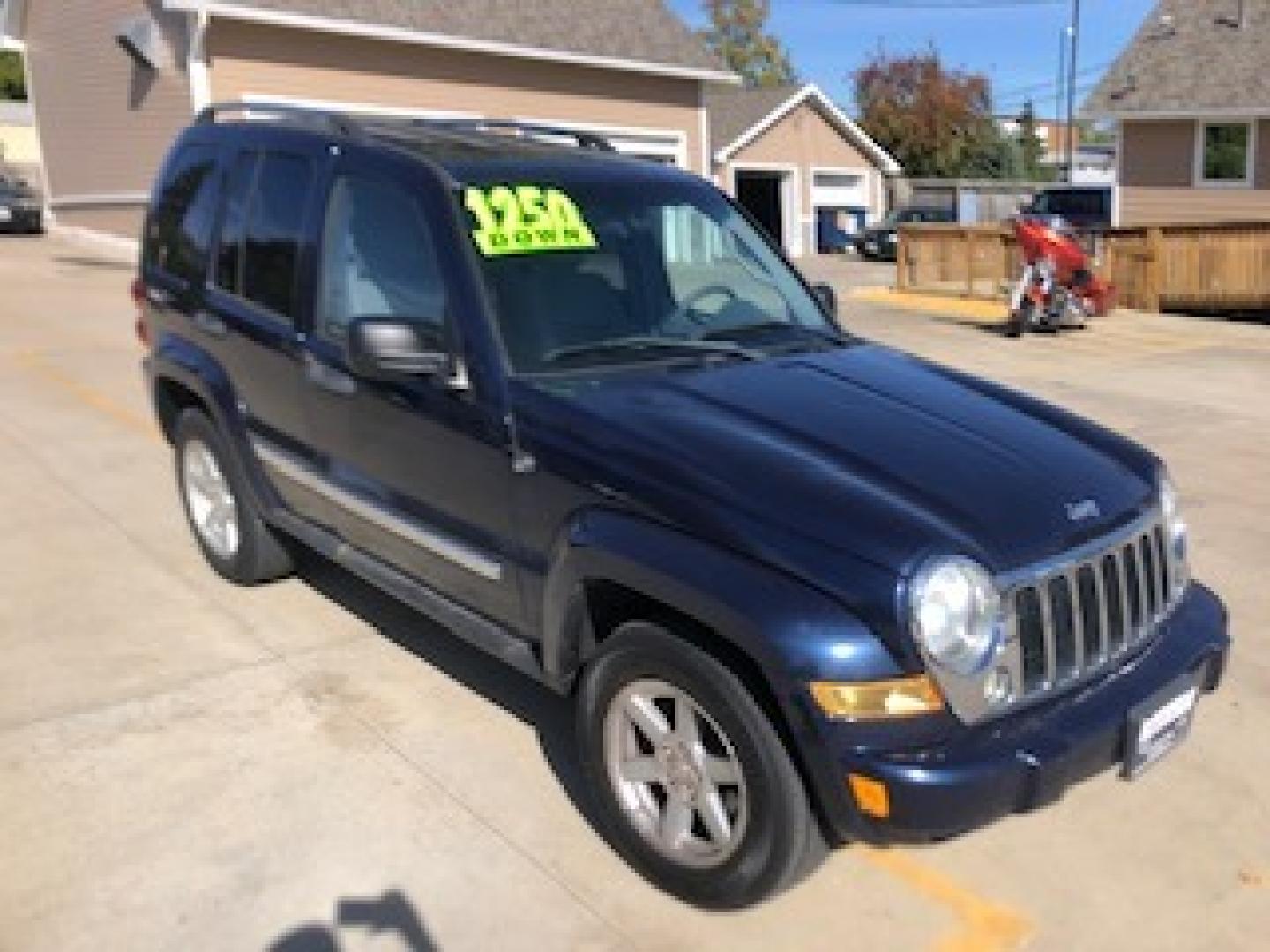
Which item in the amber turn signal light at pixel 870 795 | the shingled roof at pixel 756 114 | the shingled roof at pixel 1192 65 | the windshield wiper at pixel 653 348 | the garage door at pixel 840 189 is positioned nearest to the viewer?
the amber turn signal light at pixel 870 795

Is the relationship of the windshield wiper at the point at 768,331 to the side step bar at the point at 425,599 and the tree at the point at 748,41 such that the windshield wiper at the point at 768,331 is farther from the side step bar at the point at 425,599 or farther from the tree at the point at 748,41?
the tree at the point at 748,41

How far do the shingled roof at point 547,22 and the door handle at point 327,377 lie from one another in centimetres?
1380

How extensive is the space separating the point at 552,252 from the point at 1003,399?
1.51 m

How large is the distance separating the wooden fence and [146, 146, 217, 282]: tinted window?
13622mm

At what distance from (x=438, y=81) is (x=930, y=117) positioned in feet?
122

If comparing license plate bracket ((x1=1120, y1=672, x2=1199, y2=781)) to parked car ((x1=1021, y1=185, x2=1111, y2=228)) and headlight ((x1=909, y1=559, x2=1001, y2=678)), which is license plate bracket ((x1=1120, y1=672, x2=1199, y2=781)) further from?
parked car ((x1=1021, y1=185, x2=1111, y2=228))

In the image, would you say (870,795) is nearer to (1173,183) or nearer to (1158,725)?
(1158,725)

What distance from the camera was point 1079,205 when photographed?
90.3ft

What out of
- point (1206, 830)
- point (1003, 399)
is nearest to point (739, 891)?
point (1206, 830)

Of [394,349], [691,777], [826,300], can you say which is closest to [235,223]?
[394,349]

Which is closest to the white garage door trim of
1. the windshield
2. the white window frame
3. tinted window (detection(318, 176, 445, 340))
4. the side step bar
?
the white window frame

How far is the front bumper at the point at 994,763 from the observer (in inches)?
107

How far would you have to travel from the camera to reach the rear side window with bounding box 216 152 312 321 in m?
4.54

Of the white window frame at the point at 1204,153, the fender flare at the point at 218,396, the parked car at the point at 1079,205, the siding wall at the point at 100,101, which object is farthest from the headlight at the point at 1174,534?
the parked car at the point at 1079,205
